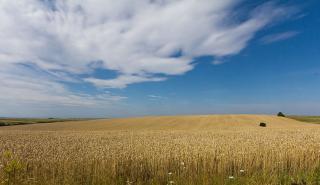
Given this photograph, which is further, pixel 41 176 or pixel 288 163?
pixel 288 163

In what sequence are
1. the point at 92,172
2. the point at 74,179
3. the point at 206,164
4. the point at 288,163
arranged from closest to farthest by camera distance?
the point at 74,179 → the point at 92,172 → the point at 206,164 → the point at 288,163

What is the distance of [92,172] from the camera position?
29.1 feet

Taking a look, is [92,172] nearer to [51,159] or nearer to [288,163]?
[51,159]

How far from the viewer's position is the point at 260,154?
1112 centimetres

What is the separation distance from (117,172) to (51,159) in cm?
299

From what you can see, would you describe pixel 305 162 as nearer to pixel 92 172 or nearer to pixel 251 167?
pixel 251 167

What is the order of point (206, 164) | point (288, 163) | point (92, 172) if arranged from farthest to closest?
point (288, 163) < point (206, 164) < point (92, 172)

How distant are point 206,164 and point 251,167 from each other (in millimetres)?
1506

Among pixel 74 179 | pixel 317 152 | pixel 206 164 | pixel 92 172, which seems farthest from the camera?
pixel 317 152

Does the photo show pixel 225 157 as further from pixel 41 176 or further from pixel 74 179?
pixel 41 176

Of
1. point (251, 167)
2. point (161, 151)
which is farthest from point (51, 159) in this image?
point (251, 167)

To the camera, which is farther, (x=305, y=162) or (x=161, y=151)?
(x=161, y=151)

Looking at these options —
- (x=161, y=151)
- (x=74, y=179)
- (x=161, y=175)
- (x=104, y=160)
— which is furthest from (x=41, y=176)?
(x=161, y=151)

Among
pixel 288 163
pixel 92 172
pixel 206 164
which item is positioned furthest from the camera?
pixel 288 163
